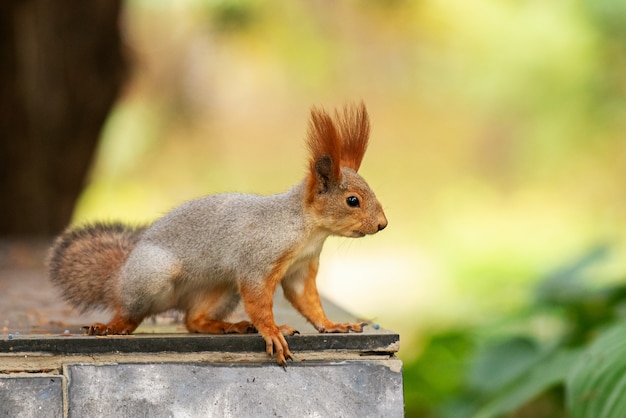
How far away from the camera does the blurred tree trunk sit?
4.80m

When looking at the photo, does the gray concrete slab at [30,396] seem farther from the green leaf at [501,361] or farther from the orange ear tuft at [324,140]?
the green leaf at [501,361]

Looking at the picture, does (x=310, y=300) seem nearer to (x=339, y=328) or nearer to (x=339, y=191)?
(x=339, y=328)

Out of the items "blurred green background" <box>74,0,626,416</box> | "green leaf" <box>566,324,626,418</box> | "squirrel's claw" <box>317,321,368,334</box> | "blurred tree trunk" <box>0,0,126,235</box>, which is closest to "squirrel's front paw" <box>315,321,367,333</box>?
"squirrel's claw" <box>317,321,368,334</box>

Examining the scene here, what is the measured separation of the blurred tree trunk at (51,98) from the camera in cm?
480

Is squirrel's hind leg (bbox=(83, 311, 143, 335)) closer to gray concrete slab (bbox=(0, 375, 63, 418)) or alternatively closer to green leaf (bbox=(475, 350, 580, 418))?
gray concrete slab (bbox=(0, 375, 63, 418))

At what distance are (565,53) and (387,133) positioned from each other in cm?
179

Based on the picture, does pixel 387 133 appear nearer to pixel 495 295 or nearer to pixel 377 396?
pixel 495 295

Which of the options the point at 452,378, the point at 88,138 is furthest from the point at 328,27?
the point at 452,378

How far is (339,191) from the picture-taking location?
6.45 ft

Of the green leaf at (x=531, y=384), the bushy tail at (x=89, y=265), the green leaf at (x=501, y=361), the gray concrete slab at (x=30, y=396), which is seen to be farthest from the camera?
the green leaf at (x=501, y=361)

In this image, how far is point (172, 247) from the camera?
81.6 inches

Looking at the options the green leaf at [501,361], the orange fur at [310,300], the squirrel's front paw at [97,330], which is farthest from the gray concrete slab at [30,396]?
the green leaf at [501,361]

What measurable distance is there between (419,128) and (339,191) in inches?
309

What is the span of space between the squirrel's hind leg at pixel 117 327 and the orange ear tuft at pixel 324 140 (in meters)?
0.50
